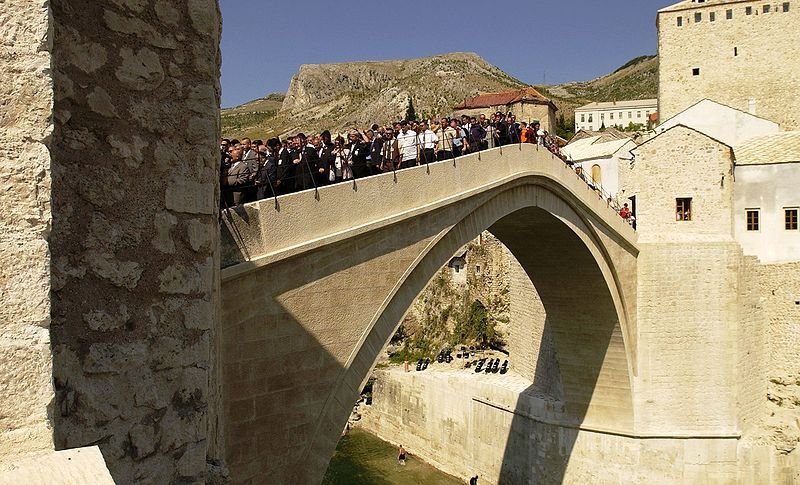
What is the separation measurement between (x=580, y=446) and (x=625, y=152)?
9830mm

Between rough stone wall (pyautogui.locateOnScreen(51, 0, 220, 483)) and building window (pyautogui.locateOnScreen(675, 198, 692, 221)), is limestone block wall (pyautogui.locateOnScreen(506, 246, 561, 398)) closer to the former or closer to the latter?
building window (pyautogui.locateOnScreen(675, 198, 692, 221))

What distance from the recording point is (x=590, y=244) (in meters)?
13.9

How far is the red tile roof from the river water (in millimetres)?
22593

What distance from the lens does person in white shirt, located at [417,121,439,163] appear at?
876 cm

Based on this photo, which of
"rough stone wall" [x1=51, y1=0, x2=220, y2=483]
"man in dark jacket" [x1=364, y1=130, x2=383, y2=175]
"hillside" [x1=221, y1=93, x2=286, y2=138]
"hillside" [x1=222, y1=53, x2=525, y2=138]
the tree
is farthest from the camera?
"hillside" [x1=221, y1=93, x2=286, y2=138]

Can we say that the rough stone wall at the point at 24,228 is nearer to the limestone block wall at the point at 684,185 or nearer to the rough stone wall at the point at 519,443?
the limestone block wall at the point at 684,185

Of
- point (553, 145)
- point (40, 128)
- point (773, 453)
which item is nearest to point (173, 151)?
point (40, 128)

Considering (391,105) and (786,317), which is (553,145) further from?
(391,105)

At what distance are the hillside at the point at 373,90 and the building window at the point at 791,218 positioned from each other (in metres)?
40.9

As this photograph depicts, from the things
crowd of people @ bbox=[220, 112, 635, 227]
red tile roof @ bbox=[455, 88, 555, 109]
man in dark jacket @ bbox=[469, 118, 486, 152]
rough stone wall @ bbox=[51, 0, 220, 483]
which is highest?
red tile roof @ bbox=[455, 88, 555, 109]

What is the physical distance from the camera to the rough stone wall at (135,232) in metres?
2.66

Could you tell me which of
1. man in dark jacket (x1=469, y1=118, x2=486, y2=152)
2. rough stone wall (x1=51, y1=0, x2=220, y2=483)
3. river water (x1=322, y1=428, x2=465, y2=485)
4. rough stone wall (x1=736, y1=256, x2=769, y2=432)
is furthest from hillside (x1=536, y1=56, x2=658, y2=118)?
rough stone wall (x1=51, y1=0, x2=220, y2=483)

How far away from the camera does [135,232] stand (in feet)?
9.41

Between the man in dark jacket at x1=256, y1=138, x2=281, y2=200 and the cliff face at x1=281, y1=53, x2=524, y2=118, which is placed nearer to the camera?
the man in dark jacket at x1=256, y1=138, x2=281, y2=200
